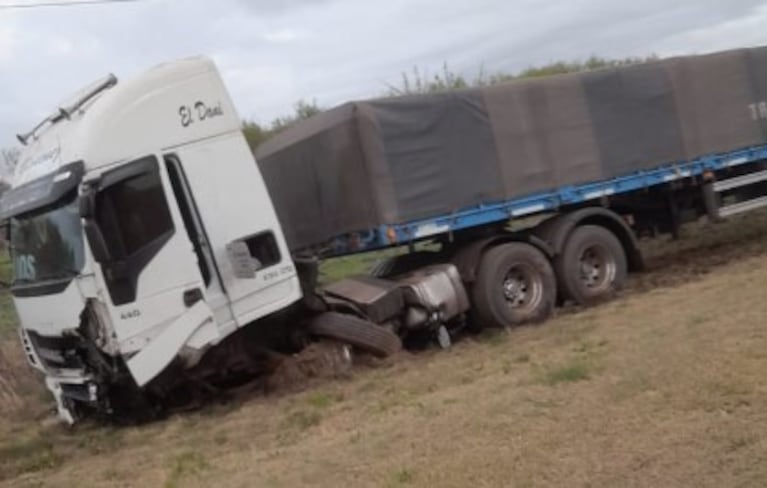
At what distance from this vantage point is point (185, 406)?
34.4ft

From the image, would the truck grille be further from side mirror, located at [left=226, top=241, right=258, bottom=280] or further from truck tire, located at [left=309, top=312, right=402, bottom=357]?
truck tire, located at [left=309, top=312, right=402, bottom=357]

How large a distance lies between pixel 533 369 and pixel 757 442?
3.14 m

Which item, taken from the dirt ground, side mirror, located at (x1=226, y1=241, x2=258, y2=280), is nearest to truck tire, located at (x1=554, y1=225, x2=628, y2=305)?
the dirt ground

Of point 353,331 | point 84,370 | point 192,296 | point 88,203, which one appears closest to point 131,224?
point 88,203

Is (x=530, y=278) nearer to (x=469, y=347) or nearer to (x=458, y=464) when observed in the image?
(x=469, y=347)

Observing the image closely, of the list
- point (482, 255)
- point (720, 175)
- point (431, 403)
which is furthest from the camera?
point (720, 175)

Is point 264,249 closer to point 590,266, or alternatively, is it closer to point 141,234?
point 141,234

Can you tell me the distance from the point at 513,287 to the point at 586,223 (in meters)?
1.54

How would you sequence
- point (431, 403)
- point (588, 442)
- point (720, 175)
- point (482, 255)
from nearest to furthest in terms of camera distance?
point (588, 442) → point (431, 403) → point (482, 255) → point (720, 175)

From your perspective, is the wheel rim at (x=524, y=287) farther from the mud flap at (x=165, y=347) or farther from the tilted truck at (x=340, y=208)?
the mud flap at (x=165, y=347)

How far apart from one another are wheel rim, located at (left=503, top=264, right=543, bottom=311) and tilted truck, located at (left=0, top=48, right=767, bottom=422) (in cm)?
2

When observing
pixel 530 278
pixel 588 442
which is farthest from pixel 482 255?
pixel 588 442

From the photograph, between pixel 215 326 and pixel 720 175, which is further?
pixel 720 175

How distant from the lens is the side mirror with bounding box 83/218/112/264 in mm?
8438
